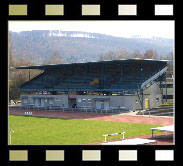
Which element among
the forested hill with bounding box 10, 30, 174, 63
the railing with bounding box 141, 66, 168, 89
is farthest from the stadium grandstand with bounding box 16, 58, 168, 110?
the forested hill with bounding box 10, 30, 174, 63

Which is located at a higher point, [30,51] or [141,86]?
[30,51]

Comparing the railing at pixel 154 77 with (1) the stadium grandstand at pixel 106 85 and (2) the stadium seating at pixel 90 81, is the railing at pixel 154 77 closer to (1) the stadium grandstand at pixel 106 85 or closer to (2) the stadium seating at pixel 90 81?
(1) the stadium grandstand at pixel 106 85

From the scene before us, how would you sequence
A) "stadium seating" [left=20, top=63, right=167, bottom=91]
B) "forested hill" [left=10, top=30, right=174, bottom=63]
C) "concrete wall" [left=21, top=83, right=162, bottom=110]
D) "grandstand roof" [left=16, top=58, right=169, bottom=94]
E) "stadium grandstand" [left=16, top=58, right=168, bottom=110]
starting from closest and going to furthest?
"concrete wall" [left=21, top=83, right=162, bottom=110] < "stadium grandstand" [left=16, top=58, right=168, bottom=110] < "grandstand roof" [left=16, top=58, right=169, bottom=94] < "stadium seating" [left=20, top=63, right=167, bottom=91] < "forested hill" [left=10, top=30, right=174, bottom=63]

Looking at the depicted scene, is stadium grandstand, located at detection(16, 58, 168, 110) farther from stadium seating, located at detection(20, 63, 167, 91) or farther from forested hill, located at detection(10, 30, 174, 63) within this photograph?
forested hill, located at detection(10, 30, 174, 63)

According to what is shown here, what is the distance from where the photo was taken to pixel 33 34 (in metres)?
181

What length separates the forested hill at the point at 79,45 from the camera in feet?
552

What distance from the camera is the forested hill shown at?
552 ft

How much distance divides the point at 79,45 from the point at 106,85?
483 ft

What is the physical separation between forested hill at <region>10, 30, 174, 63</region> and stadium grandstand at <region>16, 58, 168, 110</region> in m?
112
